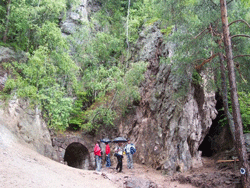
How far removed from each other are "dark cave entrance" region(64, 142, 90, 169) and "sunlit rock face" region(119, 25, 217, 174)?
325 centimetres

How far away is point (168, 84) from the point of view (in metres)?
14.1

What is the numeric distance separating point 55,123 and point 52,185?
5375mm

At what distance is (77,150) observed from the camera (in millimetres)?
16594

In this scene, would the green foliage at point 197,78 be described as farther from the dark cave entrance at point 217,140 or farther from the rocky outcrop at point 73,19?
the rocky outcrop at point 73,19

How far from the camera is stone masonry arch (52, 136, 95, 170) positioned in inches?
587

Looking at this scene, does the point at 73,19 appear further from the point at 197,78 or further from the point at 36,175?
the point at 36,175

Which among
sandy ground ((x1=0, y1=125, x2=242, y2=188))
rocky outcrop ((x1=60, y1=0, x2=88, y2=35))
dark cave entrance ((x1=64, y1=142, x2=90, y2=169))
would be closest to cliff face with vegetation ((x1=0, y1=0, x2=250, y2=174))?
dark cave entrance ((x1=64, y1=142, x2=90, y2=169))

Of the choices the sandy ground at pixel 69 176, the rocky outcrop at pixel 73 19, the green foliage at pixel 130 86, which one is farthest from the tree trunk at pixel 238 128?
the rocky outcrop at pixel 73 19

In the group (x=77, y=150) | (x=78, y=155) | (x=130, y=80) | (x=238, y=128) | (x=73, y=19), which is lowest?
(x=78, y=155)

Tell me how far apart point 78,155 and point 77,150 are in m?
0.45

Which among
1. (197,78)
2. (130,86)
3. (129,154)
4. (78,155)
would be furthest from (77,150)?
(197,78)

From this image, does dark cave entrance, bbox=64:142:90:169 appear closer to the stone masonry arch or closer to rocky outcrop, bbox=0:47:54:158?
the stone masonry arch

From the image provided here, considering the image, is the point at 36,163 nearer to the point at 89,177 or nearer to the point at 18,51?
the point at 89,177

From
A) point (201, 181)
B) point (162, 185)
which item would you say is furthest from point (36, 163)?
point (201, 181)
